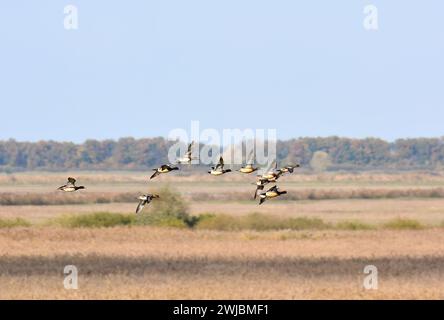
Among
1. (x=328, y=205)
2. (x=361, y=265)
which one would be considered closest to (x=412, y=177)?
(x=328, y=205)

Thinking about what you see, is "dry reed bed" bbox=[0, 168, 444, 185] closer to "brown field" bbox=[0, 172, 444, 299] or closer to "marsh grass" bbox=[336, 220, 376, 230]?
"brown field" bbox=[0, 172, 444, 299]

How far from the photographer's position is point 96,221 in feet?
263

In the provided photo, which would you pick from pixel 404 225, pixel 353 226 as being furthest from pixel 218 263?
pixel 404 225

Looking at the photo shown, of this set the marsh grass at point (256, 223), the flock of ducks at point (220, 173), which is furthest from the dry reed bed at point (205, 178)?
the flock of ducks at point (220, 173)

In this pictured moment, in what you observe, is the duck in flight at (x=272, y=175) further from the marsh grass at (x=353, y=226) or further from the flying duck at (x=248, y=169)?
the marsh grass at (x=353, y=226)

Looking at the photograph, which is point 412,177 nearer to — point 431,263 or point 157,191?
point 157,191

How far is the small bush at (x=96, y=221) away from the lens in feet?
260

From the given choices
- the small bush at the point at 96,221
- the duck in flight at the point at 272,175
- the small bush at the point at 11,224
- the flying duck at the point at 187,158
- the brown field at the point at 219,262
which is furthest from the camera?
the small bush at the point at 96,221

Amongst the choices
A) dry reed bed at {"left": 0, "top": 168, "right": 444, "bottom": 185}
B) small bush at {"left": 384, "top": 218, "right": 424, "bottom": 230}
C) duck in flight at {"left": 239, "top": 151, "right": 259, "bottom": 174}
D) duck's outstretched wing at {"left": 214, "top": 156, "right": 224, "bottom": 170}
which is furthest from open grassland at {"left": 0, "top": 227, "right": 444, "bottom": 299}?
dry reed bed at {"left": 0, "top": 168, "right": 444, "bottom": 185}

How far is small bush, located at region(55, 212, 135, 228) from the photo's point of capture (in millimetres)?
79250

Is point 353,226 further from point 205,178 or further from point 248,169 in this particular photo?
point 205,178

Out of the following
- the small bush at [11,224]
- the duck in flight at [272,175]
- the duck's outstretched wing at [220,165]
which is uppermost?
the duck's outstretched wing at [220,165]

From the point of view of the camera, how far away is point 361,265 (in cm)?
5388
